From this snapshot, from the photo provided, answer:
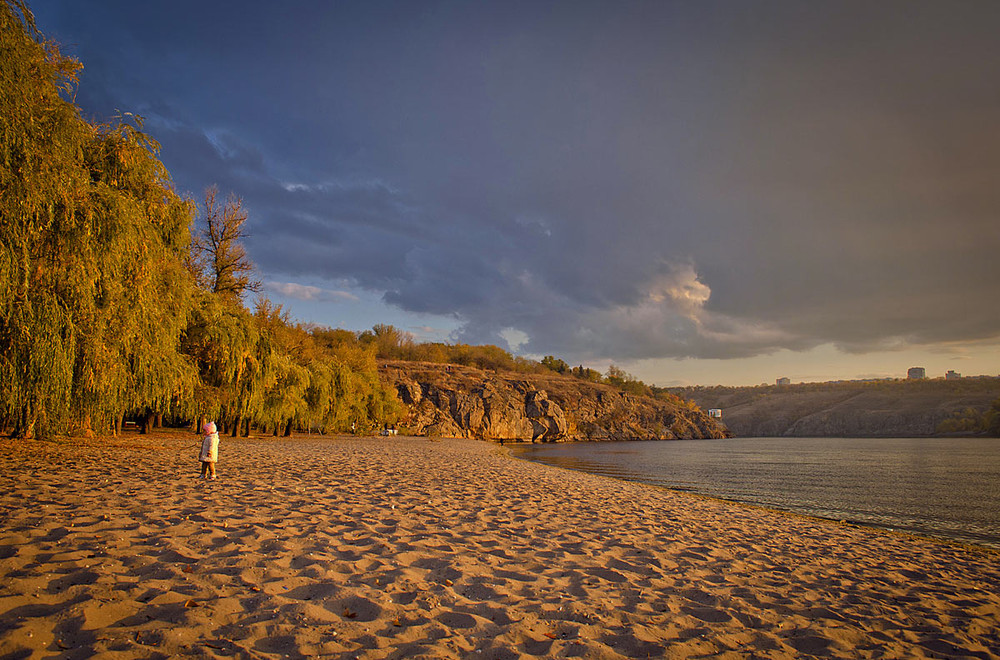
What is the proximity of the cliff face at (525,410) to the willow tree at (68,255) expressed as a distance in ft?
229

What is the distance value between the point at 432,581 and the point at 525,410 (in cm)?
11672

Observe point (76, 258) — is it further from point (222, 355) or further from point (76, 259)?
point (222, 355)

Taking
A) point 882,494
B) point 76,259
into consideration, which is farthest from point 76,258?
point 882,494

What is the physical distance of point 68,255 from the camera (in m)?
11.2

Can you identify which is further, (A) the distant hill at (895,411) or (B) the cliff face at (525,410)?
(A) the distant hill at (895,411)

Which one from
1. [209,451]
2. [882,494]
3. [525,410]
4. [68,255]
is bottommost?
[882,494]

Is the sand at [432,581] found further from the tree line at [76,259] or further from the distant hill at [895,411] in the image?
the distant hill at [895,411]

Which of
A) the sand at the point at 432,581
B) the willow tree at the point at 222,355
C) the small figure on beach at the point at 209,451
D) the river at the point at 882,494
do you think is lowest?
the river at the point at 882,494

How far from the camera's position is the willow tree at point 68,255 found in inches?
372

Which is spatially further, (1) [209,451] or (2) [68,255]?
(1) [209,451]

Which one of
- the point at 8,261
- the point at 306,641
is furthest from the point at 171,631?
the point at 8,261

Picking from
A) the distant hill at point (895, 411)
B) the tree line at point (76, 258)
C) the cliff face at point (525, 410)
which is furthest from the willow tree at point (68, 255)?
the distant hill at point (895, 411)

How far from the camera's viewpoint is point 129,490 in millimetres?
10016

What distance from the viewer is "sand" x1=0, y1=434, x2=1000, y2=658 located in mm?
4320
